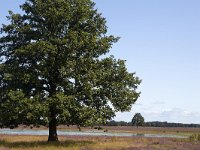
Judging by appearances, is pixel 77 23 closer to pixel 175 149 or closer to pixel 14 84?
pixel 14 84

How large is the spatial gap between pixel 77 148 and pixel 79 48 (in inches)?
431

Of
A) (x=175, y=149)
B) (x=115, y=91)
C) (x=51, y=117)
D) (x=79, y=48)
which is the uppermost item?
(x=79, y=48)

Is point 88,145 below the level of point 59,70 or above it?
below

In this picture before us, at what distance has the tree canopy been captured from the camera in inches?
1730

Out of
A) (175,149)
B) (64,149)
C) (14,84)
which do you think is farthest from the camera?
(14,84)

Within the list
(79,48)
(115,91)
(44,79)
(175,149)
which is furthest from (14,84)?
(175,149)

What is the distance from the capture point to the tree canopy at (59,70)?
4394cm

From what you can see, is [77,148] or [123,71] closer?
[77,148]

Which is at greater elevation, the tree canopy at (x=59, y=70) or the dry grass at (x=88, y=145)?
the tree canopy at (x=59, y=70)

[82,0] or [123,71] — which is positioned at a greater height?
[82,0]

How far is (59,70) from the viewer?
44.7m

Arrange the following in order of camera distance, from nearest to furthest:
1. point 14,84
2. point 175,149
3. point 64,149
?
1. point 64,149
2. point 175,149
3. point 14,84

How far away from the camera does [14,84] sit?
152ft

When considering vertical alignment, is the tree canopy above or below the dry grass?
above
